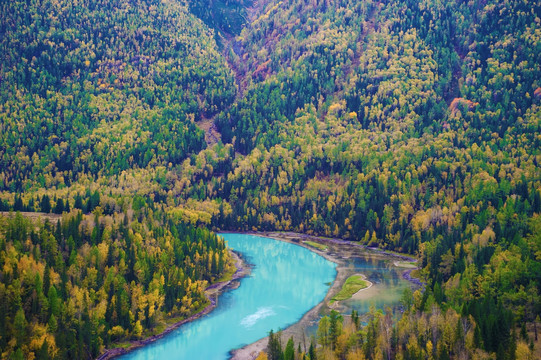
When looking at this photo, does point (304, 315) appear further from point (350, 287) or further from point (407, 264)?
point (407, 264)

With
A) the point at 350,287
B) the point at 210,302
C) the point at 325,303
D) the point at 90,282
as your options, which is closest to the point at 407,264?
the point at 350,287

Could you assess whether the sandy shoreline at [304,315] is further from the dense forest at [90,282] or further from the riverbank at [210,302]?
the dense forest at [90,282]

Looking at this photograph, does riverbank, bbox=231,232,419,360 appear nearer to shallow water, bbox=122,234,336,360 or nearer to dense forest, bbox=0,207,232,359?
shallow water, bbox=122,234,336,360

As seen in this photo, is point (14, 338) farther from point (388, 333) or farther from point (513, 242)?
point (513, 242)

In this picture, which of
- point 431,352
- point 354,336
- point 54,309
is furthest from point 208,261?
point 431,352

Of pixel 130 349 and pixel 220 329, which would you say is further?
pixel 220 329

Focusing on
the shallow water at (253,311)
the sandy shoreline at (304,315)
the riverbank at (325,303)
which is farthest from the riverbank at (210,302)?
the riverbank at (325,303)

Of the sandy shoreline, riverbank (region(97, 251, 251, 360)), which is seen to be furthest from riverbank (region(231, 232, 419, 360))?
riverbank (region(97, 251, 251, 360))
